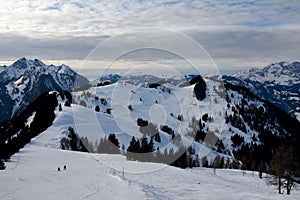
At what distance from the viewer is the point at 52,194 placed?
3359 centimetres

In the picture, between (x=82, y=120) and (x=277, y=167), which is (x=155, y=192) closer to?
(x=277, y=167)

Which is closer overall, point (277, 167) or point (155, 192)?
point (155, 192)

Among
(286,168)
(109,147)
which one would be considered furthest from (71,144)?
(286,168)

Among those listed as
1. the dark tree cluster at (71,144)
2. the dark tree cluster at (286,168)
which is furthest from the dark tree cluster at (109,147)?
the dark tree cluster at (286,168)

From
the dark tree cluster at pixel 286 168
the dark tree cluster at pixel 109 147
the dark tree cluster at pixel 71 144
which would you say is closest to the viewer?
the dark tree cluster at pixel 286 168

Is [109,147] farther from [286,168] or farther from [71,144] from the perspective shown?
[286,168]

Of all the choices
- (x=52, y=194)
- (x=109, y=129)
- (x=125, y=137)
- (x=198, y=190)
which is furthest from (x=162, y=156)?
(x=52, y=194)

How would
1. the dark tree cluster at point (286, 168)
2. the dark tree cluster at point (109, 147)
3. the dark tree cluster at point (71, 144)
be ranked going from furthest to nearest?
the dark tree cluster at point (109, 147) → the dark tree cluster at point (71, 144) → the dark tree cluster at point (286, 168)

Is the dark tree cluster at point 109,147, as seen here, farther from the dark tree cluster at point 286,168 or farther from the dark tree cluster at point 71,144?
the dark tree cluster at point 286,168

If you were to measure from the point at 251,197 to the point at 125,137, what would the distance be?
140m

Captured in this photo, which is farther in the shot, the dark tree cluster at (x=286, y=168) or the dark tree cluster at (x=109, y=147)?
the dark tree cluster at (x=109, y=147)

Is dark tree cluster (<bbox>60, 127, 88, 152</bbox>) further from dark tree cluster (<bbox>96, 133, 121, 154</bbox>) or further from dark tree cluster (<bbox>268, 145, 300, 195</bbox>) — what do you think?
dark tree cluster (<bbox>268, 145, 300, 195</bbox>)

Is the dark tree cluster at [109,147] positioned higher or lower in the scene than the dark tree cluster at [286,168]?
lower

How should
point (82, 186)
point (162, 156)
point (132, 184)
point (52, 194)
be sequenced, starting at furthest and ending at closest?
point (162, 156)
point (132, 184)
point (82, 186)
point (52, 194)
